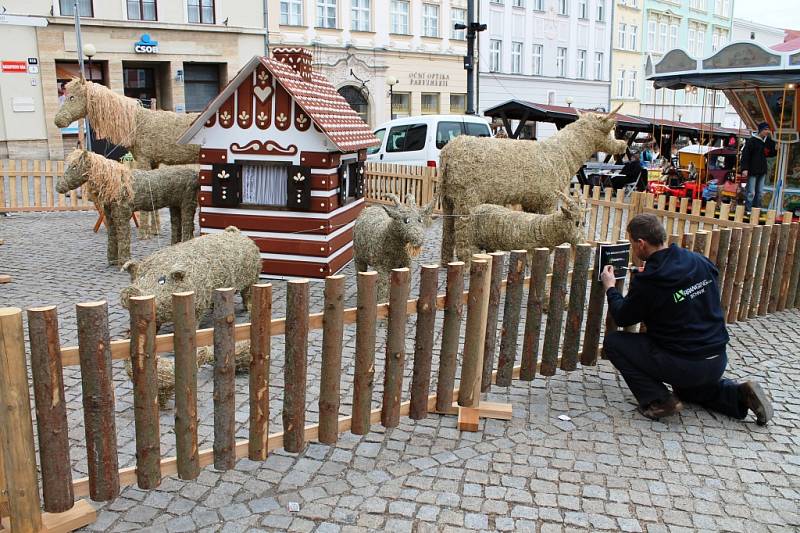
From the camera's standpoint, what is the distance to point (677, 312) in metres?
4.26

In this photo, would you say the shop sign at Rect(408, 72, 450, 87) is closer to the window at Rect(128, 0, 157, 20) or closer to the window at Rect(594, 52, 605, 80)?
the window at Rect(128, 0, 157, 20)

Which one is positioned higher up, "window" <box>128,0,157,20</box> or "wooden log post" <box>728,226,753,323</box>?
"window" <box>128,0,157,20</box>

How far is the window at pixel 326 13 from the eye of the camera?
28.2 m

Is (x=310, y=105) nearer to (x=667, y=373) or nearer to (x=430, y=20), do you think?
(x=667, y=373)

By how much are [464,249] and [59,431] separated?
5065 mm

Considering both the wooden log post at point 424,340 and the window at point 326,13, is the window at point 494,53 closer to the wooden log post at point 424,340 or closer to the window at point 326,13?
the window at point 326,13

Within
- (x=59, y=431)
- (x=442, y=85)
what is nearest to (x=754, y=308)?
(x=59, y=431)

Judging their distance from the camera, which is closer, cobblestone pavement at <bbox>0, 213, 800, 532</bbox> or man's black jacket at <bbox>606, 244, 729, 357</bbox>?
cobblestone pavement at <bbox>0, 213, 800, 532</bbox>

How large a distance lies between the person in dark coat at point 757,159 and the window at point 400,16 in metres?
21.6

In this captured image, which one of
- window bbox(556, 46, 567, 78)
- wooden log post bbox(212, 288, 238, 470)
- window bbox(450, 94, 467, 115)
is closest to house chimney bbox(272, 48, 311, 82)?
wooden log post bbox(212, 288, 238, 470)

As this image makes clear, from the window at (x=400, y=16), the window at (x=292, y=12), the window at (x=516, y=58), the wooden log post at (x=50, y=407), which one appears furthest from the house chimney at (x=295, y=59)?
the window at (x=516, y=58)

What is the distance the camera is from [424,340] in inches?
163

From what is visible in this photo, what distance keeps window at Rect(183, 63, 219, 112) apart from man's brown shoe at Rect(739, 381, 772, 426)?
2414 centimetres

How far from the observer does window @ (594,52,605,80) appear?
41000 mm
